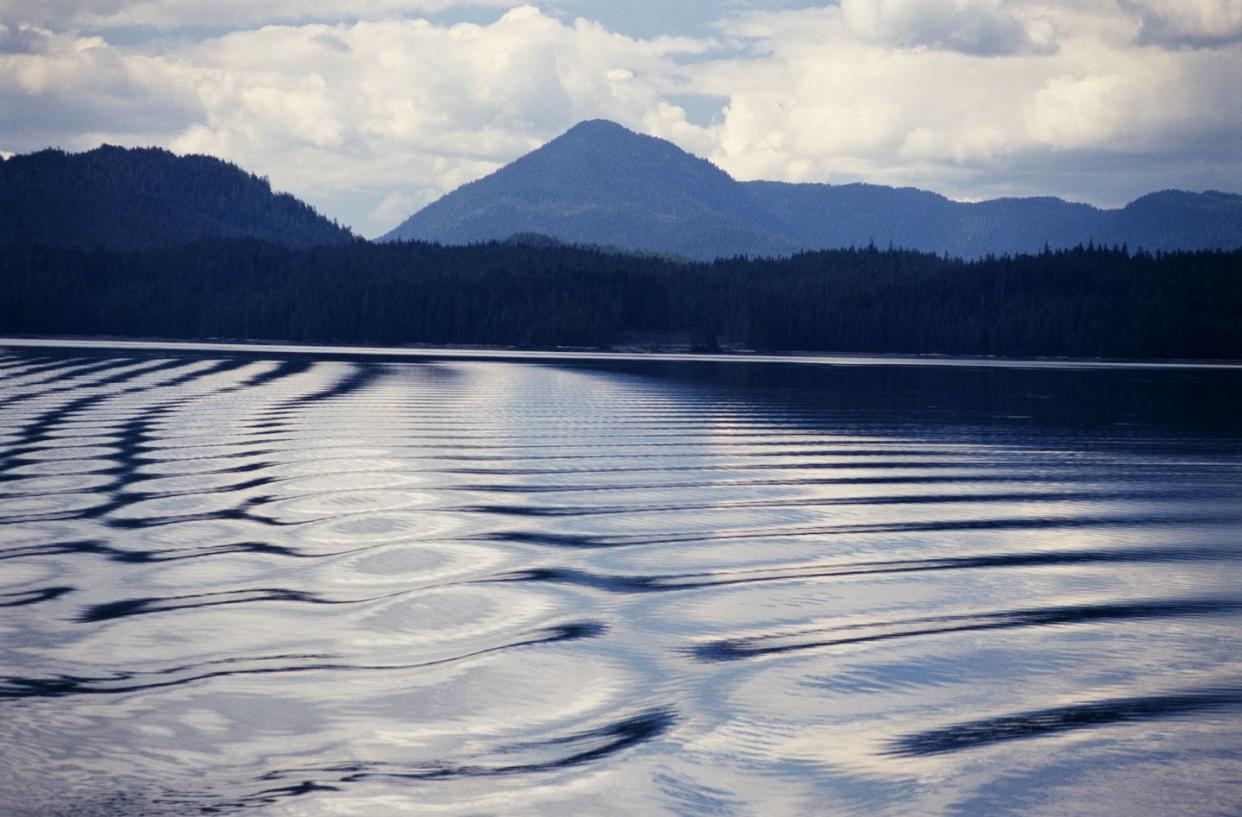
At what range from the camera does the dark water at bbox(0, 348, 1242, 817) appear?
1174 cm

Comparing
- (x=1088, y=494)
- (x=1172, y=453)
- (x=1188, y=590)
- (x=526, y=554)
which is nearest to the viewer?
(x=1188, y=590)

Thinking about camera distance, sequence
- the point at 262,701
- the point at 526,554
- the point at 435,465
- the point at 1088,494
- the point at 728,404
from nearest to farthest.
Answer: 1. the point at 262,701
2. the point at 526,554
3. the point at 1088,494
4. the point at 435,465
5. the point at 728,404

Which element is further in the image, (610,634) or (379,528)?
(379,528)

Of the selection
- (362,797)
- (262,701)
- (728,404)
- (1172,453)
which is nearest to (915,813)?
(362,797)

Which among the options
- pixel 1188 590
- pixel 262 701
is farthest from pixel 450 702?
pixel 1188 590

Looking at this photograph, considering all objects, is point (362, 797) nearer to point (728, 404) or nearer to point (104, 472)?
point (104, 472)

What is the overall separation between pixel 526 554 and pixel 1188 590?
10.4 metres

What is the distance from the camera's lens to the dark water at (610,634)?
11742 millimetres

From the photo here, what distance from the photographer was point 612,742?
12.7m

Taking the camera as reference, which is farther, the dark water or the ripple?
the ripple

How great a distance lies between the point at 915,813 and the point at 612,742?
2977 mm

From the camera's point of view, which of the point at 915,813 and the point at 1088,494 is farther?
the point at 1088,494

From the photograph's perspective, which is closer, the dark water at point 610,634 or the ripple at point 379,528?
the dark water at point 610,634

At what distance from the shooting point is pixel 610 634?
17016 millimetres
